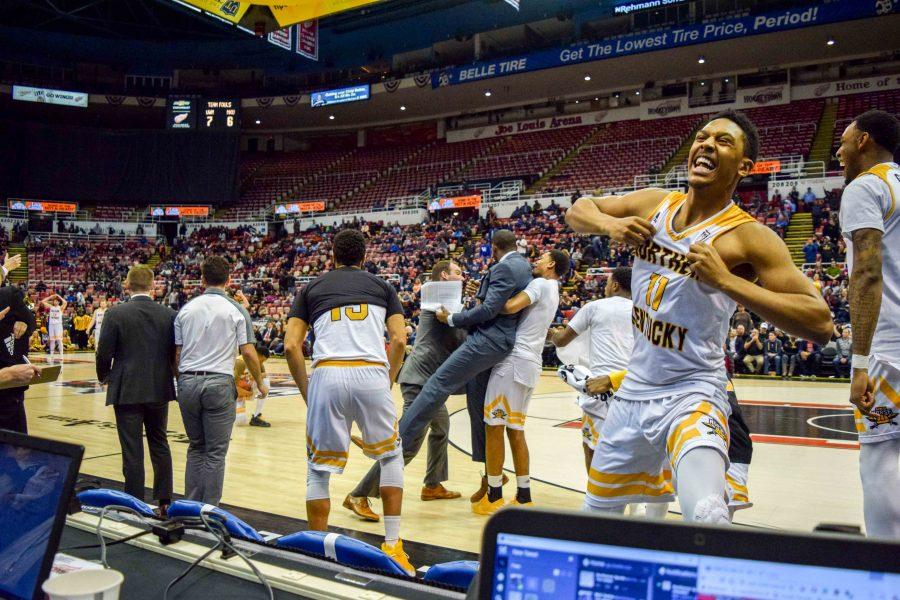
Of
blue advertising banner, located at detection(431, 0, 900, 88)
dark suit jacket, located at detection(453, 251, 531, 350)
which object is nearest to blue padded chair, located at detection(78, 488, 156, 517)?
dark suit jacket, located at detection(453, 251, 531, 350)

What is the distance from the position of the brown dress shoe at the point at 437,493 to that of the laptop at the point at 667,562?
4.26m

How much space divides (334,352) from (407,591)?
2310 millimetres

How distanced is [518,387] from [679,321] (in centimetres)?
246

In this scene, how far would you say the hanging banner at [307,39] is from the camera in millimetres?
24656

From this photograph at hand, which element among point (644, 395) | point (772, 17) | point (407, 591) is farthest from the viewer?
point (772, 17)

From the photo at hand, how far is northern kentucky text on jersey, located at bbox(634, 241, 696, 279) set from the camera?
226 cm

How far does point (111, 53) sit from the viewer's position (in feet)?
116

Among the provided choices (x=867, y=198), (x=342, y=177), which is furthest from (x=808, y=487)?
(x=342, y=177)

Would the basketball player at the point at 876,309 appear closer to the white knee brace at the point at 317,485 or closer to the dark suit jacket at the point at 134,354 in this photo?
the white knee brace at the point at 317,485

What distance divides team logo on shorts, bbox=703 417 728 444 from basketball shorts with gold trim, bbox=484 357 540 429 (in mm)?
2504

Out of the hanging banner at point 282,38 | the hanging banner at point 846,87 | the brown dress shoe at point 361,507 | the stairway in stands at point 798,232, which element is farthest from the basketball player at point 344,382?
the hanging banner at point 846,87

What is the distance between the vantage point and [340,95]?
3077 cm

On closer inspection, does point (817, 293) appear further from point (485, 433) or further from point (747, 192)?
point (747, 192)

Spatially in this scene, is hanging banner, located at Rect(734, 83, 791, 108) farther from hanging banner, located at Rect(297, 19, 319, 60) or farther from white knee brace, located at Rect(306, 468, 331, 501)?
white knee brace, located at Rect(306, 468, 331, 501)
